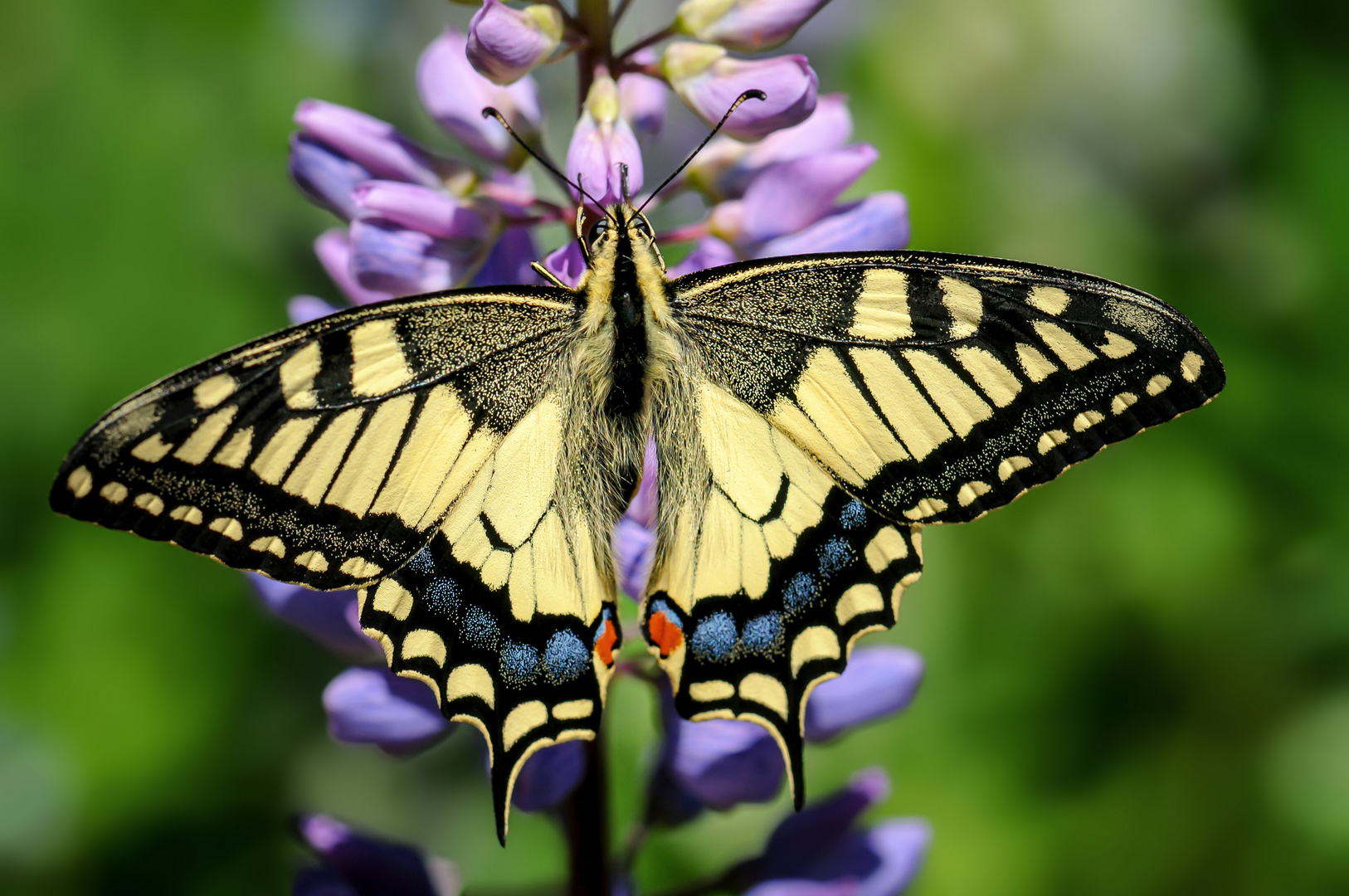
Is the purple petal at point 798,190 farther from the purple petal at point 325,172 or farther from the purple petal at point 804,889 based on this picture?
the purple petal at point 804,889

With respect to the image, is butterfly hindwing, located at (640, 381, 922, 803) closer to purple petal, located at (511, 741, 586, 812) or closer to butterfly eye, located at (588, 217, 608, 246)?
purple petal, located at (511, 741, 586, 812)

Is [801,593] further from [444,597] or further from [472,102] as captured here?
[472,102]

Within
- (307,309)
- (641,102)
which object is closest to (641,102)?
(641,102)

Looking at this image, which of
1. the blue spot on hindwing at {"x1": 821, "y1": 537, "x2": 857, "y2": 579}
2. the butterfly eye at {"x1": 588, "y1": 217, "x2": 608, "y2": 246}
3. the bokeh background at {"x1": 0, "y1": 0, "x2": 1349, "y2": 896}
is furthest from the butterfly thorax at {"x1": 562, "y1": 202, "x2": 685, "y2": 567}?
the bokeh background at {"x1": 0, "y1": 0, "x2": 1349, "y2": 896}

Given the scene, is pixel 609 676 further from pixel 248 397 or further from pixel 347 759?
pixel 347 759

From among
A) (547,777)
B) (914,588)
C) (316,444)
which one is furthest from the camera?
(914,588)
